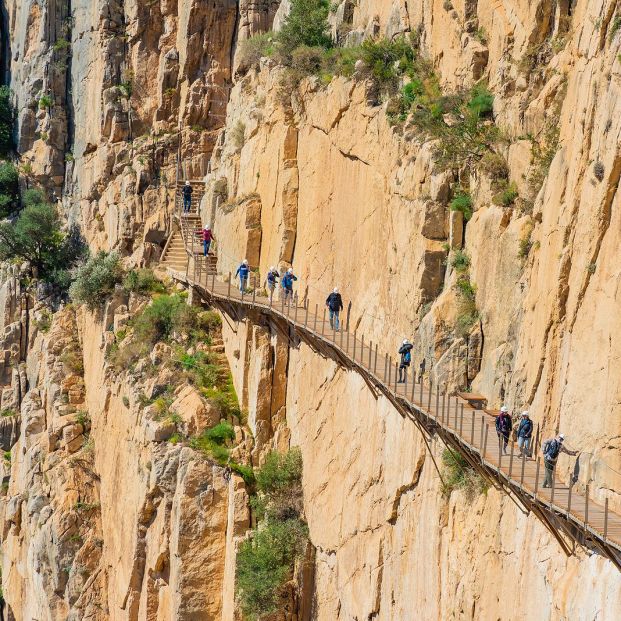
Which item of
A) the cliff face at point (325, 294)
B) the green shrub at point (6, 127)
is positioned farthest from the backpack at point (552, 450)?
the green shrub at point (6, 127)

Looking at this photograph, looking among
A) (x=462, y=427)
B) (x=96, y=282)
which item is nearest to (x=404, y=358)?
(x=462, y=427)

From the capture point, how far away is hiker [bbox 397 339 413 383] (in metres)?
28.6

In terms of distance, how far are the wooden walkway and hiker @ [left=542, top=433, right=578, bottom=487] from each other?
0.18 meters

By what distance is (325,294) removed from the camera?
118 feet

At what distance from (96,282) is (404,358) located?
69.5 ft

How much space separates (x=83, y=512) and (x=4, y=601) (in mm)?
8998

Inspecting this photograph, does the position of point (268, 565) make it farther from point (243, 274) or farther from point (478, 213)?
point (478, 213)

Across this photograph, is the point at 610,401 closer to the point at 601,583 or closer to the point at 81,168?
the point at 601,583

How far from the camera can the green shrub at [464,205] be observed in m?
29.1

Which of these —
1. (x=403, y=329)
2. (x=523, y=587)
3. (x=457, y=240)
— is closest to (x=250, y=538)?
(x=403, y=329)

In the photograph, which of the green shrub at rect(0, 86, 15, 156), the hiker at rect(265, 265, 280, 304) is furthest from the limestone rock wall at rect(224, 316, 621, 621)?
the green shrub at rect(0, 86, 15, 156)

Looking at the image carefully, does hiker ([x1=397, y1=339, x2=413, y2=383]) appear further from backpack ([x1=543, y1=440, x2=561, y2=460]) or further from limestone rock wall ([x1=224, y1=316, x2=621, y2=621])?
backpack ([x1=543, y1=440, x2=561, y2=460])

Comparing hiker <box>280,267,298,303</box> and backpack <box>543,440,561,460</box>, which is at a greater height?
hiker <box>280,267,298,303</box>

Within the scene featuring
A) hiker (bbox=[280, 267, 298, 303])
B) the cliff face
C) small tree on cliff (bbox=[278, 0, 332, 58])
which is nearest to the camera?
the cliff face
